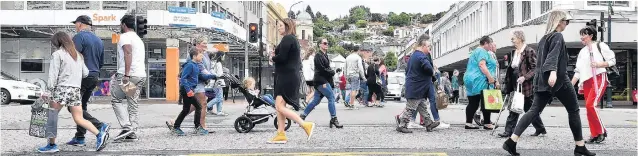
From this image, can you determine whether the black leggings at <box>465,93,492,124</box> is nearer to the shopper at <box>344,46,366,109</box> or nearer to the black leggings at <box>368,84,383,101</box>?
the shopper at <box>344,46,366,109</box>

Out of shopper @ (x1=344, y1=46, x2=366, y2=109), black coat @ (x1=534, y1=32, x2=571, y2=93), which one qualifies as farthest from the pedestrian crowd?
shopper @ (x1=344, y1=46, x2=366, y2=109)

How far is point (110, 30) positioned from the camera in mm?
30109

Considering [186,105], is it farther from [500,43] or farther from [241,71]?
[241,71]

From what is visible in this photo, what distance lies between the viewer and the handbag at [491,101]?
30.2ft

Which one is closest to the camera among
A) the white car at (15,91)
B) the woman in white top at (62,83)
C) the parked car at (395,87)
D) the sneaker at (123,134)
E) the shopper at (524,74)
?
the woman in white top at (62,83)

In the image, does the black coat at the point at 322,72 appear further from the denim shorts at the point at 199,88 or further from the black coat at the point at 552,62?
the black coat at the point at 552,62

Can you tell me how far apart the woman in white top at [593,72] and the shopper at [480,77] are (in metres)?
1.46

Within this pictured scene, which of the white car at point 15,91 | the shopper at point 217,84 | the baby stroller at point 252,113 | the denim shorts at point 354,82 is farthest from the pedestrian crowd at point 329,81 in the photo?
the white car at point 15,91

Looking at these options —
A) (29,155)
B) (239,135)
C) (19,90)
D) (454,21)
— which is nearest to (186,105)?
(239,135)

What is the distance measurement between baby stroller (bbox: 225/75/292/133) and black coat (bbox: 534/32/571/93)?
12.9 feet

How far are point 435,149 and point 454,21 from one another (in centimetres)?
5150

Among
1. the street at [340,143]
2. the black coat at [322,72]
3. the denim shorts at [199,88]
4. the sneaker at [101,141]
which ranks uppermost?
the black coat at [322,72]

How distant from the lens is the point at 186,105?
897cm

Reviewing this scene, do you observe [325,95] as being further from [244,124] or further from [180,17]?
[180,17]
